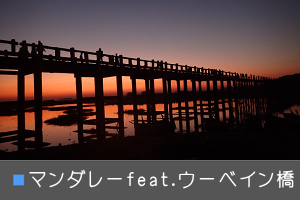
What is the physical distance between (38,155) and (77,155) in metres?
1.56

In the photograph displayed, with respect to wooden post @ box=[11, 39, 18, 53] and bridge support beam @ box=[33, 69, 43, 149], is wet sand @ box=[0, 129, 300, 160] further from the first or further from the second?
wooden post @ box=[11, 39, 18, 53]

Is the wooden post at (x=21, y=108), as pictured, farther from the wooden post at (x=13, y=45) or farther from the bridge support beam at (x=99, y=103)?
the bridge support beam at (x=99, y=103)

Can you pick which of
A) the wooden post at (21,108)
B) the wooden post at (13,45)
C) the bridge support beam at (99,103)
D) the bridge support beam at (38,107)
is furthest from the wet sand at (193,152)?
the wooden post at (13,45)

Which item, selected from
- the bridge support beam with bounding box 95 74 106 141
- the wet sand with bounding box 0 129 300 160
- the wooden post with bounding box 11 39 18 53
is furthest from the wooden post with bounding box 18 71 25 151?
the bridge support beam with bounding box 95 74 106 141

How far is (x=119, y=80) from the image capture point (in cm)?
1308

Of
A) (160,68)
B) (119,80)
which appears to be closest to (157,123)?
(119,80)

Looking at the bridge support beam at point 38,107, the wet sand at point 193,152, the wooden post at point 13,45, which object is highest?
the wooden post at point 13,45

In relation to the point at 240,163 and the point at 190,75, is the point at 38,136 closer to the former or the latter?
the point at 240,163

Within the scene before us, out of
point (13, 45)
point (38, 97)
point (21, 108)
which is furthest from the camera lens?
point (21, 108)

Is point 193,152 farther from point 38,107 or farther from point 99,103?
point 38,107

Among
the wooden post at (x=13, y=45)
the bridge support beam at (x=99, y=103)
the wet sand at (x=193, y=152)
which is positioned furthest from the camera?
the bridge support beam at (x=99, y=103)

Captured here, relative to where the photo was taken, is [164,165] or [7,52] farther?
[7,52]

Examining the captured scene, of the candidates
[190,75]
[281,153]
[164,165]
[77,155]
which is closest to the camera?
[164,165]

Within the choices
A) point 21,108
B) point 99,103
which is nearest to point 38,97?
point 21,108
